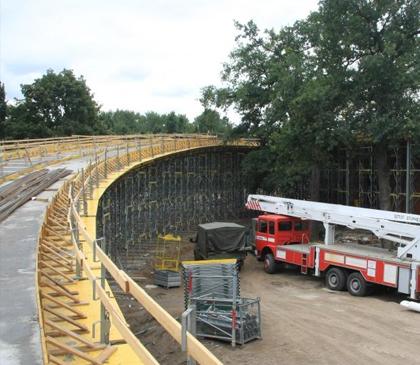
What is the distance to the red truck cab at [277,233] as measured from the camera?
25.8 metres

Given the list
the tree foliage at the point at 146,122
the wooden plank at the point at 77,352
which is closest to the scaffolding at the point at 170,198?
the wooden plank at the point at 77,352

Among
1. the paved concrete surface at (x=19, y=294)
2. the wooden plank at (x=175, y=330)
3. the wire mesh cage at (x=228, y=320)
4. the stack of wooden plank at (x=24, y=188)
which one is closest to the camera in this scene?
the wooden plank at (x=175, y=330)

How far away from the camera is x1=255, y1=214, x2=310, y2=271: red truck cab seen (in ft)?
84.5

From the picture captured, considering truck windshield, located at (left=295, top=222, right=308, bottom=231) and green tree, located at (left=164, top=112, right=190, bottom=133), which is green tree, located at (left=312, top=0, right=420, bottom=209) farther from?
green tree, located at (left=164, top=112, right=190, bottom=133)

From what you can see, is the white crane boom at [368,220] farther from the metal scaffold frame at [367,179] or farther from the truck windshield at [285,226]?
the metal scaffold frame at [367,179]

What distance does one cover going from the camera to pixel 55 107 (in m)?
69.0

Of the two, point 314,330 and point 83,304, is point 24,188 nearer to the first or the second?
point 314,330

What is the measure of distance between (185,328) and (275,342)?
13615 mm

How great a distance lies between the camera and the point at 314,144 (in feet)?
109

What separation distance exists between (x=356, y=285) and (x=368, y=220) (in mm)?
2603

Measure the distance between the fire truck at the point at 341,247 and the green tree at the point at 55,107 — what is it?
44228 mm

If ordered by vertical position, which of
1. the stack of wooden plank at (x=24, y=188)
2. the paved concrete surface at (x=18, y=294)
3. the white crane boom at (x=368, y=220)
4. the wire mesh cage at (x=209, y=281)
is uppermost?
the stack of wooden plank at (x=24, y=188)

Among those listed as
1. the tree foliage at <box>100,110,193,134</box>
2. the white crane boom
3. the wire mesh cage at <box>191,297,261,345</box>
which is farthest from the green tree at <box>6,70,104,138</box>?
the wire mesh cage at <box>191,297,261,345</box>

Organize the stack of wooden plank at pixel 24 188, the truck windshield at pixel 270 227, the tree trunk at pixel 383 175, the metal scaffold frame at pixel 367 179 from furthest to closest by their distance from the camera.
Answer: the metal scaffold frame at pixel 367 179, the tree trunk at pixel 383 175, the truck windshield at pixel 270 227, the stack of wooden plank at pixel 24 188
